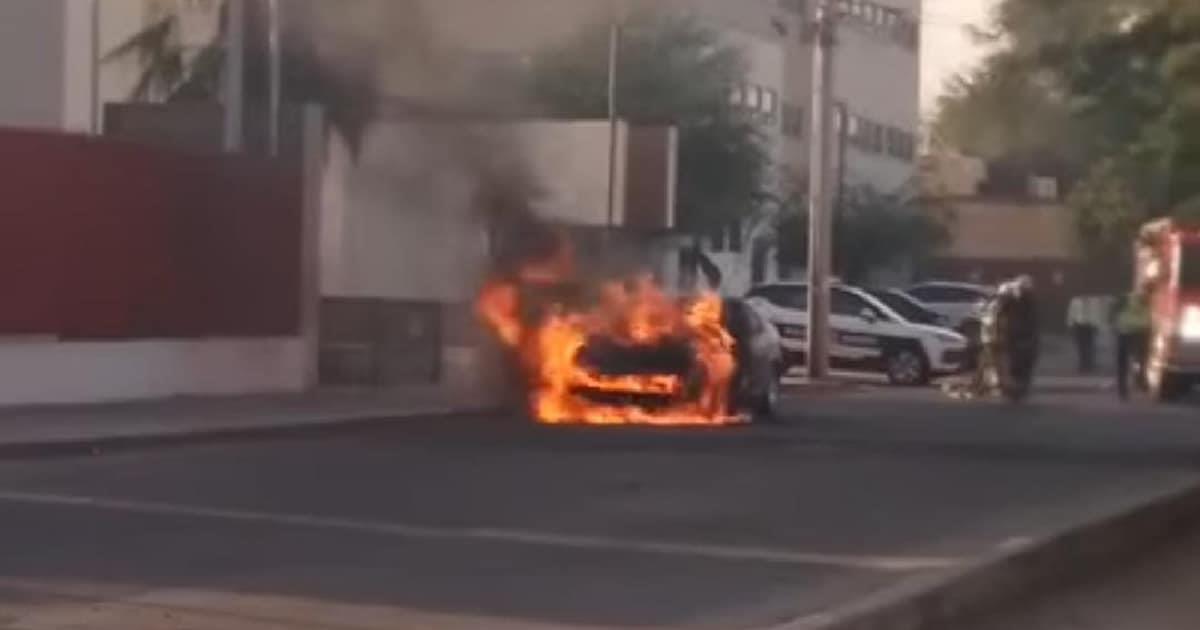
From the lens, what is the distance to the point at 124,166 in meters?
30.5

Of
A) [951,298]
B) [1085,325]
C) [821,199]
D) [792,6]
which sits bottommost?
[1085,325]

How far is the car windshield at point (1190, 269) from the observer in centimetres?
4141

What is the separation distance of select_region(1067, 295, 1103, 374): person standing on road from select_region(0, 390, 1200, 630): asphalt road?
64.0 feet

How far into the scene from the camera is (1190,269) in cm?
4184

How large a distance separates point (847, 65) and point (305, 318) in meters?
42.5

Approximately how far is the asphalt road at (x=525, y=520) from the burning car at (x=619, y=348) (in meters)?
0.80

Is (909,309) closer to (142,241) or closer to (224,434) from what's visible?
(142,241)

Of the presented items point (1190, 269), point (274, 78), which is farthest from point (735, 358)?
point (1190, 269)

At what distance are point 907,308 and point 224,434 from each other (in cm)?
2569

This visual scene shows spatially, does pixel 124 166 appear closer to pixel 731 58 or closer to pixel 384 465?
pixel 384 465

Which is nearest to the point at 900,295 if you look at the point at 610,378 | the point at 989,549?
the point at 610,378

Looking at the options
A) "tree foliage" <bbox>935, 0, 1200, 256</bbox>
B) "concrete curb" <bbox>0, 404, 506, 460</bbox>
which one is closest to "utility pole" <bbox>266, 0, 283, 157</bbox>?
"concrete curb" <bbox>0, 404, 506, 460</bbox>

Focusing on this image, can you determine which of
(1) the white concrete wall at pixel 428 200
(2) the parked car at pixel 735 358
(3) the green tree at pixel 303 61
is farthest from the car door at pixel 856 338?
(2) the parked car at pixel 735 358

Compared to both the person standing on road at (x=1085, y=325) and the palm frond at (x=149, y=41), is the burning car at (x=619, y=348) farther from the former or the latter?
the person standing on road at (x=1085, y=325)
